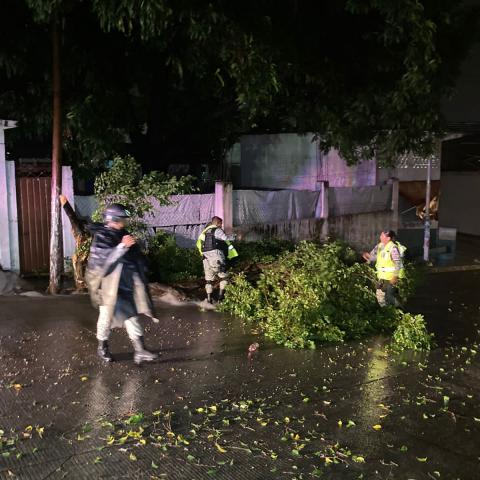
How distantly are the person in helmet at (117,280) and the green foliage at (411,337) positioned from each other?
316cm

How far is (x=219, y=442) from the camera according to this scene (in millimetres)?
4863

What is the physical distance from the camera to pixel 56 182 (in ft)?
32.7

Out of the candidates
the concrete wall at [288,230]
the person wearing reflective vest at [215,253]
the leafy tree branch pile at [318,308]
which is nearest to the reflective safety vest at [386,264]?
the leafy tree branch pile at [318,308]

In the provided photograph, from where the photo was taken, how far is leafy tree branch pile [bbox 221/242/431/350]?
7715mm

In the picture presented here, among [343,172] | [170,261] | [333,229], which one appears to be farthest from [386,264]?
[343,172]

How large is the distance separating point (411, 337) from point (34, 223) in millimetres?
6902

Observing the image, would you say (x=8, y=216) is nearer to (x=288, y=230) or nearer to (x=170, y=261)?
(x=170, y=261)

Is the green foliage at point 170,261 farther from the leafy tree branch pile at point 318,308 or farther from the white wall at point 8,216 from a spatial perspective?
the white wall at point 8,216

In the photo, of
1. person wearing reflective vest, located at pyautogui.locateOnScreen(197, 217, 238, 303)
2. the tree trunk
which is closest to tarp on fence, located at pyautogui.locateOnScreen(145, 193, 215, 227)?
the tree trunk

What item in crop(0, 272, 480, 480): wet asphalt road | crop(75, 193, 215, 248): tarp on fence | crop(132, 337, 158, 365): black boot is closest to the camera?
crop(0, 272, 480, 480): wet asphalt road

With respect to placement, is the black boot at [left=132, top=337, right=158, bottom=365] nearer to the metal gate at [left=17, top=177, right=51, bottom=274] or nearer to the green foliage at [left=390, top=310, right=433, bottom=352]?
the green foliage at [left=390, top=310, right=433, bottom=352]

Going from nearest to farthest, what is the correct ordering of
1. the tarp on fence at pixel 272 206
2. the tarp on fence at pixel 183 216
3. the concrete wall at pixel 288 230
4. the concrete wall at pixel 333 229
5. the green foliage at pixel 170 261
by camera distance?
the green foliage at pixel 170 261
the tarp on fence at pixel 183 216
the tarp on fence at pixel 272 206
the concrete wall at pixel 288 230
the concrete wall at pixel 333 229

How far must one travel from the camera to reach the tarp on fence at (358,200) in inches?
624

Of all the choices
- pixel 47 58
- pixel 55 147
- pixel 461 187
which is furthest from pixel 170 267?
pixel 461 187
